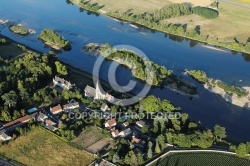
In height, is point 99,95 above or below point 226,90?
below

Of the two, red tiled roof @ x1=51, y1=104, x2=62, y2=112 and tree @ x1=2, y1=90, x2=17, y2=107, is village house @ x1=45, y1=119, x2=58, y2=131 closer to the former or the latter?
red tiled roof @ x1=51, y1=104, x2=62, y2=112

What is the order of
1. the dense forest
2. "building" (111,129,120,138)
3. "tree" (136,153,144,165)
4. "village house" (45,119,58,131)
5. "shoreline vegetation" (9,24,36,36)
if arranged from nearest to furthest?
"tree" (136,153,144,165) → "building" (111,129,120,138) → "village house" (45,119,58,131) → the dense forest → "shoreline vegetation" (9,24,36,36)

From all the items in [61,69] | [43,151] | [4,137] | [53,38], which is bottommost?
[43,151]

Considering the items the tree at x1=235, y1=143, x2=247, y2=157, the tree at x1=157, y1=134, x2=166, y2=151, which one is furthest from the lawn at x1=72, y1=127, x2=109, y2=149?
the tree at x1=235, y1=143, x2=247, y2=157

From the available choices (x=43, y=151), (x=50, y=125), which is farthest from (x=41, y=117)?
(x=43, y=151)

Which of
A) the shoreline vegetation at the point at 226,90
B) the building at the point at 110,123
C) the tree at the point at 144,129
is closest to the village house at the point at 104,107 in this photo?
the building at the point at 110,123

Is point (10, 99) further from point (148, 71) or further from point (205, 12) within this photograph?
point (205, 12)

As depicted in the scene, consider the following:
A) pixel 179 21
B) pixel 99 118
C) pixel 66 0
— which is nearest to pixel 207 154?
pixel 99 118
